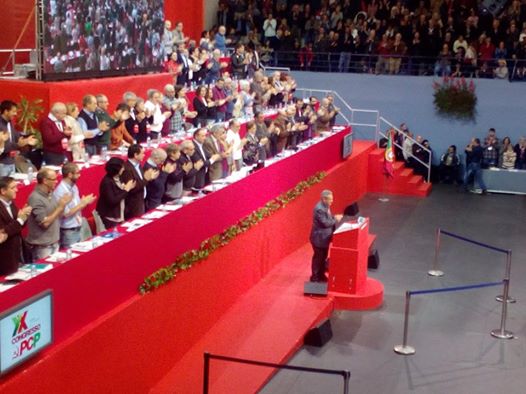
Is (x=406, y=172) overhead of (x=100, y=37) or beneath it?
beneath

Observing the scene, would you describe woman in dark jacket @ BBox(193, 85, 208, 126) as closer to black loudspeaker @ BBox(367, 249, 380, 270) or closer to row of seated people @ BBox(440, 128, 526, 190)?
black loudspeaker @ BBox(367, 249, 380, 270)

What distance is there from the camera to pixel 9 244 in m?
7.12

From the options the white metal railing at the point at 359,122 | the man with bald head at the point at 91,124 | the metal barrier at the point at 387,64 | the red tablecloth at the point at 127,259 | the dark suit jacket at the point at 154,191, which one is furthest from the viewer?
the white metal railing at the point at 359,122

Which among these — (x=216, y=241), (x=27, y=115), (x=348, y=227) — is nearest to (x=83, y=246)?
(x=216, y=241)

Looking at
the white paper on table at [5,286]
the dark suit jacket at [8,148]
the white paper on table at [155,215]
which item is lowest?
the white paper on table at [5,286]

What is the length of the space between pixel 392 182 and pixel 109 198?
39.3 ft

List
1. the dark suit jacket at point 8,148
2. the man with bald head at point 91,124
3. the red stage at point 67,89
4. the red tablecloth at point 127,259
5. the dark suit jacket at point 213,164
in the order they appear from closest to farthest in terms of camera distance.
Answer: the red tablecloth at point 127,259
the dark suit jacket at point 8,148
the man with bald head at point 91,124
the dark suit jacket at point 213,164
the red stage at point 67,89

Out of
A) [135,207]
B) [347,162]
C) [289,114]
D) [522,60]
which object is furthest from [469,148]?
[135,207]

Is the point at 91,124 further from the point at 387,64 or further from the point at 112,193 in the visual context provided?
the point at 387,64

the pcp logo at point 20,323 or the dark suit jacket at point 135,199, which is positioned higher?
the dark suit jacket at point 135,199

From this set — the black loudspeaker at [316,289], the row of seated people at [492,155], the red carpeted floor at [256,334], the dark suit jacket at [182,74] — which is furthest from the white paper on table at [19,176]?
the row of seated people at [492,155]

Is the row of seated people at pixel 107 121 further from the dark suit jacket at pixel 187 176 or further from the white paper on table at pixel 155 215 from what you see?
the white paper on table at pixel 155 215

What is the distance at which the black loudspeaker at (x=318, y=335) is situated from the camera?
10.4 metres

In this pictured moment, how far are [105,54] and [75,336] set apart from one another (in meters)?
7.11
